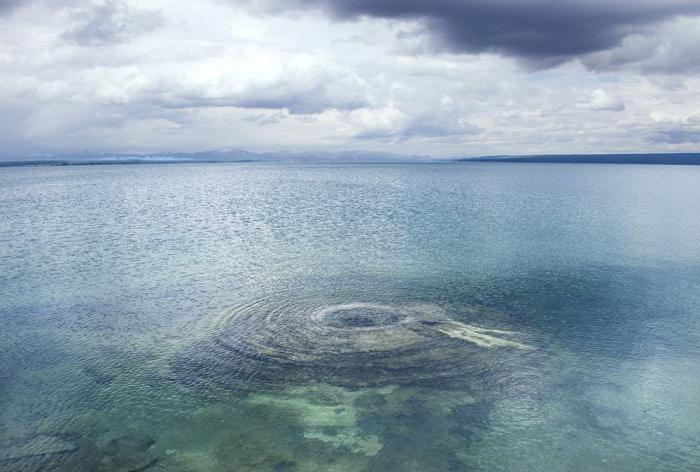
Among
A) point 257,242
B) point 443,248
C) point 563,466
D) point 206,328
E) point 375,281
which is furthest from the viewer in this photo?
point 257,242

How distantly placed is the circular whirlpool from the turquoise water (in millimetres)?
172

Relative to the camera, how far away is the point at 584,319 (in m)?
39.4

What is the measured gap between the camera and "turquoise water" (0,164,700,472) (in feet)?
76.1

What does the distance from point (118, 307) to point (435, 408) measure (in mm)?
30348

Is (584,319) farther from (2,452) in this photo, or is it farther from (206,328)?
(2,452)

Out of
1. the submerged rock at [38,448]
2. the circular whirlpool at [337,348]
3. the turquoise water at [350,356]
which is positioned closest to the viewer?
the submerged rock at [38,448]

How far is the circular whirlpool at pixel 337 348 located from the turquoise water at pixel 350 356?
0.56 feet

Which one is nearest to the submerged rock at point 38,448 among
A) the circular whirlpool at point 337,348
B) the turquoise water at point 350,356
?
the turquoise water at point 350,356

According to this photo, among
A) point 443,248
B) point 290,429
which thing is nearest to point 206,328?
point 290,429

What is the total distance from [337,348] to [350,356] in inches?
58.6

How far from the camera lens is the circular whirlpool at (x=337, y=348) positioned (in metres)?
29.4

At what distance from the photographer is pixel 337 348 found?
1299 inches

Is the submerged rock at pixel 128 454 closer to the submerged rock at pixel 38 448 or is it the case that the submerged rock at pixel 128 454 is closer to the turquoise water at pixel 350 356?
the turquoise water at pixel 350 356

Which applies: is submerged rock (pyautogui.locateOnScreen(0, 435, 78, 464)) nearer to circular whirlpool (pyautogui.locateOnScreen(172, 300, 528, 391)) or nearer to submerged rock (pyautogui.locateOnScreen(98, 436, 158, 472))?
submerged rock (pyautogui.locateOnScreen(98, 436, 158, 472))
